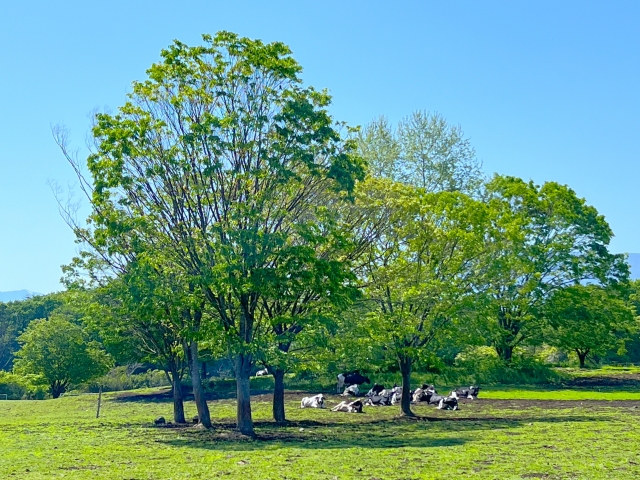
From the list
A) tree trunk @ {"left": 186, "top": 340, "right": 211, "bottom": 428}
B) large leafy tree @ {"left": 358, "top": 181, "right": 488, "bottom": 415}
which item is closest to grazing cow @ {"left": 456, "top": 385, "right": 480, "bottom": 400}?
large leafy tree @ {"left": 358, "top": 181, "right": 488, "bottom": 415}

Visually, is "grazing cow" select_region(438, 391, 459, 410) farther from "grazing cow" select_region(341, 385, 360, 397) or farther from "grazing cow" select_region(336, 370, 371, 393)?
"grazing cow" select_region(336, 370, 371, 393)

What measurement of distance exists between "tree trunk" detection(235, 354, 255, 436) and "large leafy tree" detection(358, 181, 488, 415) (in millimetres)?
6348

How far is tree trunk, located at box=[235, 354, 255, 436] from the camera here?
25.3m

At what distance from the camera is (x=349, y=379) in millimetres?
50406

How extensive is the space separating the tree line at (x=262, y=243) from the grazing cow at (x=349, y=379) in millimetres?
15406

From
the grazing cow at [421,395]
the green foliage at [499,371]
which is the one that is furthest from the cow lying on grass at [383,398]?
the green foliage at [499,371]

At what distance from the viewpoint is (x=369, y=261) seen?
3172cm

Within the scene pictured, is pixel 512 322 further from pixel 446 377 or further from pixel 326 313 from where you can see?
pixel 326 313

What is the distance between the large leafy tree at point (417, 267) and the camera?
3062cm

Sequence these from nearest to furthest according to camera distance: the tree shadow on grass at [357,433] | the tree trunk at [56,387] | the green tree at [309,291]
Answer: the tree shadow on grass at [357,433] → the green tree at [309,291] → the tree trunk at [56,387]

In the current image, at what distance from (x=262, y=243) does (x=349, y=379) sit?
29.4 meters

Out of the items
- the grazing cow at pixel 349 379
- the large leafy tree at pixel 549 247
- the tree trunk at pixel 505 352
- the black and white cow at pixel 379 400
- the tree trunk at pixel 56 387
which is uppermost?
the large leafy tree at pixel 549 247

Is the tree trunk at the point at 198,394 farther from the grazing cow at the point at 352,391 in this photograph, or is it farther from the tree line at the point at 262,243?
the grazing cow at the point at 352,391

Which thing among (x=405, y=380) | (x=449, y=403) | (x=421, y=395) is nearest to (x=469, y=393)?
(x=421, y=395)
